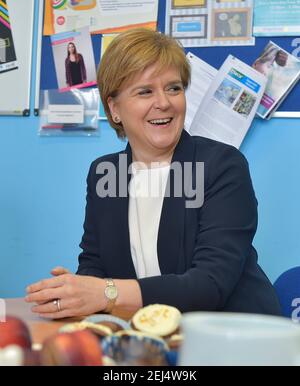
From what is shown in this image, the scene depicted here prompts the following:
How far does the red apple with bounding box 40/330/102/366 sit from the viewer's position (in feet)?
1.70

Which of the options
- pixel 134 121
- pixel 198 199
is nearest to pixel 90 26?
pixel 134 121

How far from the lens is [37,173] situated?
246 centimetres

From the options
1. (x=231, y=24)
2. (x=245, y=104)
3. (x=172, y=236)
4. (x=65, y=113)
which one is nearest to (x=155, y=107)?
(x=172, y=236)

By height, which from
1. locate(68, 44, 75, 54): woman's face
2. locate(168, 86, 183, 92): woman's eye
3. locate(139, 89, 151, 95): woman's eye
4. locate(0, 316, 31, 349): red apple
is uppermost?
locate(68, 44, 75, 54): woman's face

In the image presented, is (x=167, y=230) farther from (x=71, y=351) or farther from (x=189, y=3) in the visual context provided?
(x=189, y=3)

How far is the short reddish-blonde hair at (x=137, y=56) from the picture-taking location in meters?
1.46

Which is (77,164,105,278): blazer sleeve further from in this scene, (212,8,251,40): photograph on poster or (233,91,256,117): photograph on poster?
(212,8,251,40): photograph on poster

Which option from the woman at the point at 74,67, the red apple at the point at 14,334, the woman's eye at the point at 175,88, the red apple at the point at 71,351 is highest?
the woman at the point at 74,67

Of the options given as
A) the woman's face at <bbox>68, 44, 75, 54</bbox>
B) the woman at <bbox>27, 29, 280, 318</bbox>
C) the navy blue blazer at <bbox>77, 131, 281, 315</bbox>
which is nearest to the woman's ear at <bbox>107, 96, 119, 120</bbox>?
the woman at <bbox>27, 29, 280, 318</bbox>

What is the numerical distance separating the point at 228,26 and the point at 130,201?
990 mm

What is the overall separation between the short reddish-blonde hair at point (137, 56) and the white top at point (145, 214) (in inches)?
9.9

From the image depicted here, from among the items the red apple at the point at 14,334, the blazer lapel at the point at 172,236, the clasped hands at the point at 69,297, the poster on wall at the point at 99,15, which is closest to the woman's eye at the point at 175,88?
the blazer lapel at the point at 172,236

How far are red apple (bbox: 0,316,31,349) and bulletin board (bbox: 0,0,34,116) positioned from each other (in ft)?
6.24

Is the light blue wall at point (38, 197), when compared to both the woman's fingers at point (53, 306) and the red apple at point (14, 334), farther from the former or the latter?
the red apple at point (14, 334)
